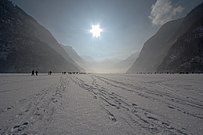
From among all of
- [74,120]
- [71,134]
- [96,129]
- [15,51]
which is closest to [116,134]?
[96,129]

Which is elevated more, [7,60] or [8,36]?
[8,36]

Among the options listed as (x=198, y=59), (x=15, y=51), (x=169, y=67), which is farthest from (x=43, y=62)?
(x=198, y=59)

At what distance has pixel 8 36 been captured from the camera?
14175cm

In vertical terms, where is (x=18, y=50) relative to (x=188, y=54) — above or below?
above

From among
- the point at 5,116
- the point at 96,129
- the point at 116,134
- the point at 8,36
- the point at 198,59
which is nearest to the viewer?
the point at 116,134

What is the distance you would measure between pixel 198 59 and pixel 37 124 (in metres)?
120

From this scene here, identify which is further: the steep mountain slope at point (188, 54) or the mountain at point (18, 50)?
the mountain at point (18, 50)

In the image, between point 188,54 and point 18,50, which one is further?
point 18,50

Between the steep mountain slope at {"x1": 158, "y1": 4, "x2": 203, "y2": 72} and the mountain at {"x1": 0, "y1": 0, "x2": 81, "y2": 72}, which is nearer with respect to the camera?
the steep mountain slope at {"x1": 158, "y1": 4, "x2": 203, "y2": 72}

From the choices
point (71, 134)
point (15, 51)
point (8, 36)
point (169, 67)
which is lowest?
point (71, 134)

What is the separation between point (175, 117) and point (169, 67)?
134102mm

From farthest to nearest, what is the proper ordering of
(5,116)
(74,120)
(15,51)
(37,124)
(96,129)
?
1. (15,51)
2. (5,116)
3. (74,120)
4. (37,124)
5. (96,129)

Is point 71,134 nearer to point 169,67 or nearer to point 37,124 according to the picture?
point 37,124

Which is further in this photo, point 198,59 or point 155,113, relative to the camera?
point 198,59
